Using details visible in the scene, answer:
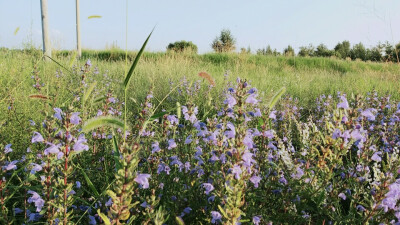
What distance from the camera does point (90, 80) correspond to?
711 cm

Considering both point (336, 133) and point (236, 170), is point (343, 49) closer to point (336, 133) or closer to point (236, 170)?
point (336, 133)

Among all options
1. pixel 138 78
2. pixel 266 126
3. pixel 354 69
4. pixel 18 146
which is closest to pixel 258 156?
pixel 266 126

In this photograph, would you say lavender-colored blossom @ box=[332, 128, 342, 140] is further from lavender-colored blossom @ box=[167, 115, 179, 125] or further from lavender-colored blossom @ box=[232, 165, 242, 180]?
Result: lavender-colored blossom @ box=[167, 115, 179, 125]

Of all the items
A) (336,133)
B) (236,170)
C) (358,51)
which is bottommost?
(236,170)

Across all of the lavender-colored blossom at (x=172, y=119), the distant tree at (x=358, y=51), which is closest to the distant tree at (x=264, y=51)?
the distant tree at (x=358, y=51)

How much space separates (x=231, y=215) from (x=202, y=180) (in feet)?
2.60

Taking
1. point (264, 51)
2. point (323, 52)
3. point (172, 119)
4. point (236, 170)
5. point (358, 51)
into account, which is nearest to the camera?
point (236, 170)

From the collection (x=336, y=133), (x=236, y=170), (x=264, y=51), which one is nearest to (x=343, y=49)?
(x=264, y=51)

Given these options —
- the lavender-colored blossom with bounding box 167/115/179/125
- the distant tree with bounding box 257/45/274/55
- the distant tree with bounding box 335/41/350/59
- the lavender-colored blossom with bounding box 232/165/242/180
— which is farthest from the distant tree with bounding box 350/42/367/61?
the lavender-colored blossom with bounding box 232/165/242/180

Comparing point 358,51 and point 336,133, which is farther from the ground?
point 358,51

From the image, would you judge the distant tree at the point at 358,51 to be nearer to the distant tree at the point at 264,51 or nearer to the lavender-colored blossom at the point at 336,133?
the distant tree at the point at 264,51

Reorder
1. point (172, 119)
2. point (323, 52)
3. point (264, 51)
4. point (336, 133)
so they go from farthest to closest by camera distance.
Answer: point (323, 52), point (264, 51), point (172, 119), point (336, 133)

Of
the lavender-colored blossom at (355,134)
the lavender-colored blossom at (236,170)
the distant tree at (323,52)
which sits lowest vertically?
the lavender-colored blossom at (236,170)

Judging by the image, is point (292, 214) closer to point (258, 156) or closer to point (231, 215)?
point (258, 156)
